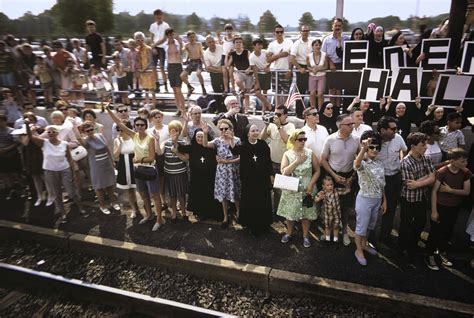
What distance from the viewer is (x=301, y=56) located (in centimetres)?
848

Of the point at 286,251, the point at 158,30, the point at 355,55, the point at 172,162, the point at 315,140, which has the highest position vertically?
the point at 158,30

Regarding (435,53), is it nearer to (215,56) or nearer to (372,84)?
(372,84)

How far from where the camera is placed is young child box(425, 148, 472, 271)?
16.2 feet

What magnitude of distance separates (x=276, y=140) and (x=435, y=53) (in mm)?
3752

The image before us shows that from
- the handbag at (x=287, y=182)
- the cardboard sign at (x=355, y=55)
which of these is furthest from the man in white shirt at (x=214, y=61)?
the handbag at (x=287, y=182)

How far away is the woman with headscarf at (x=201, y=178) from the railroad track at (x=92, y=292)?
2.07 meters

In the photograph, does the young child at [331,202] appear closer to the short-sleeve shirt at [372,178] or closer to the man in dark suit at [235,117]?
the short-sleeve shirt at [372,178]

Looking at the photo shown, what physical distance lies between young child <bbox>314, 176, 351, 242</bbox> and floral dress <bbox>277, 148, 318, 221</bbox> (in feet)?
0.53

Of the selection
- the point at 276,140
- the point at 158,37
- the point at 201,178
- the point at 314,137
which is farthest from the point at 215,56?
the point at 314,137

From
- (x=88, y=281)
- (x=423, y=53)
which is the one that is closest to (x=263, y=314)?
(x=88, y=281)

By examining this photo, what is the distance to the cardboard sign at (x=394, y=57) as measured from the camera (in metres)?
7.36

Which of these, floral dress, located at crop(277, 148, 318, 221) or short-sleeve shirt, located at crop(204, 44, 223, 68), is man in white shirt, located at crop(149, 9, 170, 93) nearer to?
short-sleeve shirt, located at crop(204, 44, 223, 68)

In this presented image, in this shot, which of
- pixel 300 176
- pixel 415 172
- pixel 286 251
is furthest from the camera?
pixel 286 251

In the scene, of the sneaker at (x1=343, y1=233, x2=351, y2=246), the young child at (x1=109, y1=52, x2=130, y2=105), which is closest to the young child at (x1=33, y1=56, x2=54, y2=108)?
the young child at (x1=109, y1=52, x2=130, y2=105)
